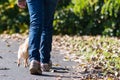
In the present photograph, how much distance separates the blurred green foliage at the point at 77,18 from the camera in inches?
618

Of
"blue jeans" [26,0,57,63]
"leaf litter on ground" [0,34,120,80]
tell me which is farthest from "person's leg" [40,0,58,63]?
"leaf litter on ground" [0,34,120,80]

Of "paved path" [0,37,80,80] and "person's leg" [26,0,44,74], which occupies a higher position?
"person's leg" [26,0,44,74]

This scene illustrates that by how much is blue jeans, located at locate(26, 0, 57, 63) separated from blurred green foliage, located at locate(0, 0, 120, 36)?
5983 millimetres

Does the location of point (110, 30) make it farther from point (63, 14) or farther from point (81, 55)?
point (81, 55)

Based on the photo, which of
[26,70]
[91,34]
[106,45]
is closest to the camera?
[26,70]

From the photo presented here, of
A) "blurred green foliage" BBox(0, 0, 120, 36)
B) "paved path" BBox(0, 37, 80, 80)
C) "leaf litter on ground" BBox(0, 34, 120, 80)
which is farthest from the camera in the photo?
"blurred green foliage" BBox(0, 0, 120, 36)

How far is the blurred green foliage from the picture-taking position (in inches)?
618

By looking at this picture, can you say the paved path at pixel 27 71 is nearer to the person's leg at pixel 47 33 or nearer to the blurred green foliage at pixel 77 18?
the person's leg at pixel 47 33

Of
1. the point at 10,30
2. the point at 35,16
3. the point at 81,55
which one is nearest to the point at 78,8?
the point at 10,30

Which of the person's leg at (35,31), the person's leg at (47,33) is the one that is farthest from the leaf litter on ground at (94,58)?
the person's leg at (35,31)

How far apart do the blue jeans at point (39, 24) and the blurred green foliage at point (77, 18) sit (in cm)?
598

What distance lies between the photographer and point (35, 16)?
7547 mm

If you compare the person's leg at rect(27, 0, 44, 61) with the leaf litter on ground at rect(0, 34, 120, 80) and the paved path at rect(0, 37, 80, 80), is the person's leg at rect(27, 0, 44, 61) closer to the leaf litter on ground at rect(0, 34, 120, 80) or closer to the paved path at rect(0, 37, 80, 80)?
the paved path at rect(0, 37, 80, 80)

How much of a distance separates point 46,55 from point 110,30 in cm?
803
